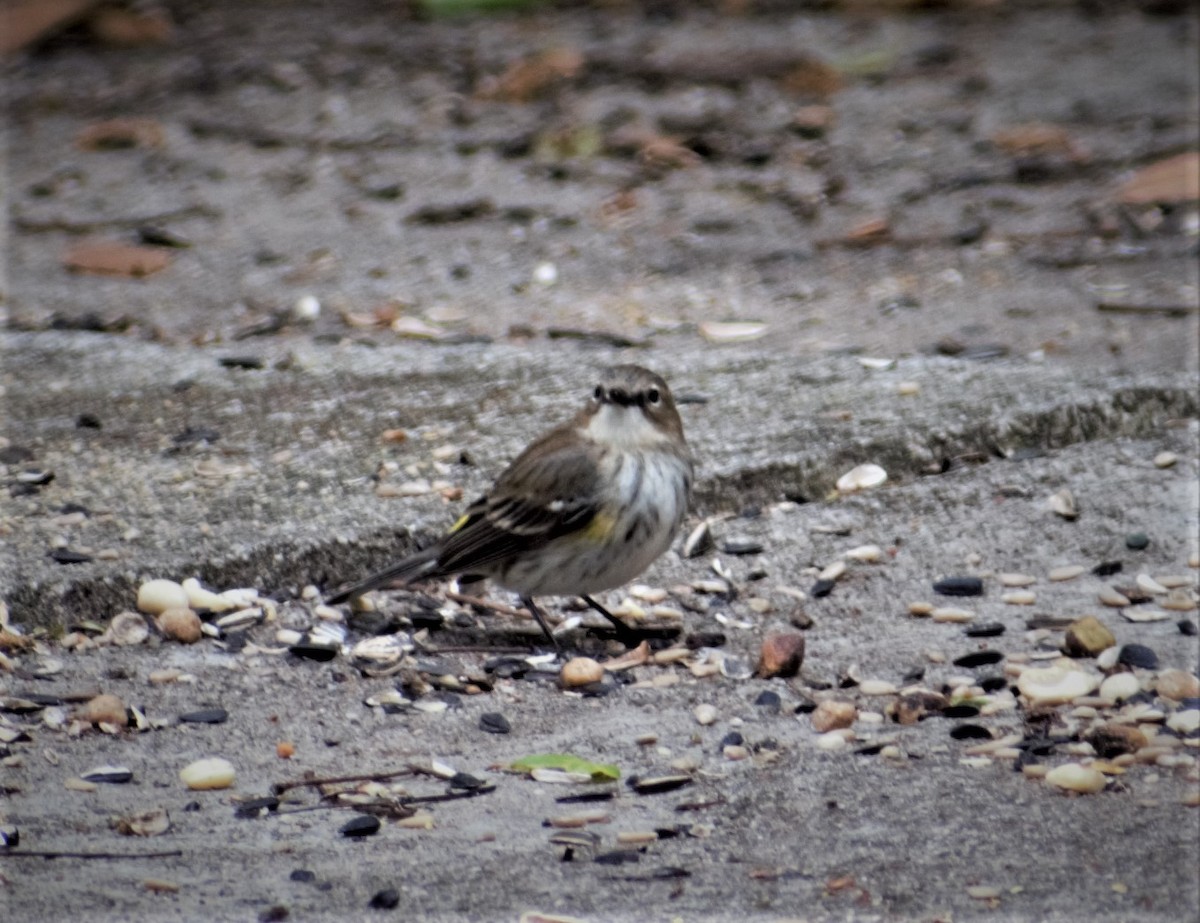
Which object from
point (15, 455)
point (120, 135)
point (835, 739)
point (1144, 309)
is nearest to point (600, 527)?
point (835, 739)

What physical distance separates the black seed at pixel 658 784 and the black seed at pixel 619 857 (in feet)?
0.91

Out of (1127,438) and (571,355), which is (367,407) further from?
(1127,438)

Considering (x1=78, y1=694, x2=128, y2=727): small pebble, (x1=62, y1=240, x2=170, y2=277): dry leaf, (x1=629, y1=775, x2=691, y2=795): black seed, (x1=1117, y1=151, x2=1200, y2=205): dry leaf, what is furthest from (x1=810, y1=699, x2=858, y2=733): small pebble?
(x1=1117, y1=151, x2=1200, y2=205): dry leaf

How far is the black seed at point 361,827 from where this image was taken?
124 inches

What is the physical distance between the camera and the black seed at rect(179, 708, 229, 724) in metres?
3.66

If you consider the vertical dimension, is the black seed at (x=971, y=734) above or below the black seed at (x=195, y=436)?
below

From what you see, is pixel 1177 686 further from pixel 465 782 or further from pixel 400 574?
pixel 400 574

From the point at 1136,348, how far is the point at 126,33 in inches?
225

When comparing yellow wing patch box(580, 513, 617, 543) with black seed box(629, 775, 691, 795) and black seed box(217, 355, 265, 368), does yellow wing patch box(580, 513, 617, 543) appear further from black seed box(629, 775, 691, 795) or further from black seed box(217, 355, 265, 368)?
black seed box(217, 355, 265, 368)

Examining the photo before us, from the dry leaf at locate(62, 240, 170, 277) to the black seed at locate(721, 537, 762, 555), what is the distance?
3078mm

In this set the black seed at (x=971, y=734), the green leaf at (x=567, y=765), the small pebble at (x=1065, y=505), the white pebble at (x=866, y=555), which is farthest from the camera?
the small pebble at (x=1065, y=505)

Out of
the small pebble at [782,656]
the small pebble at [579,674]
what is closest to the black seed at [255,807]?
the small pebble at [579,674]

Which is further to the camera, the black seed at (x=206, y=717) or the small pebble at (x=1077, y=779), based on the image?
the black seed at (x=206, y=717)

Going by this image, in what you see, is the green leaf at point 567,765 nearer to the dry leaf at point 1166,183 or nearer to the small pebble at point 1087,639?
the small pebble at point 1087,639
